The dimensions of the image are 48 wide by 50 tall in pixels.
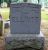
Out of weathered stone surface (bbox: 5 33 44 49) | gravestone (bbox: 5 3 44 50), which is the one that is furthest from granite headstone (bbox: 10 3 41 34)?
weathered stone surface (bbox: 5 33 44 49)

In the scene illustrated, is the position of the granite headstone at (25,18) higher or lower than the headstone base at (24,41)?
higher

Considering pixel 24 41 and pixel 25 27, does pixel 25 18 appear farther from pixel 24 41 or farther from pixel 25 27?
pixel 24 41

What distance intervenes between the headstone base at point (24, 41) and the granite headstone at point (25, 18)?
18 centimetres

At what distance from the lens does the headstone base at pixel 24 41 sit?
3.62 meters

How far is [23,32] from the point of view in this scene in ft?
12.4

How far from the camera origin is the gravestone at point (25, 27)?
3.63m

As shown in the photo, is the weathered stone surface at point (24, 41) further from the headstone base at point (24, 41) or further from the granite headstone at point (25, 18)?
the granite headstone at point (25, 18)

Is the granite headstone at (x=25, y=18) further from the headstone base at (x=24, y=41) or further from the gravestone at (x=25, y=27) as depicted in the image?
the headstone base at (x=24, y=41)

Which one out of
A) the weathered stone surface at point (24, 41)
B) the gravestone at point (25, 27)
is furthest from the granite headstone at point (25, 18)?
the weathered stone surface at point (24, 41)

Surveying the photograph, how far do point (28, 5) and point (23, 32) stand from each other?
1.68ft

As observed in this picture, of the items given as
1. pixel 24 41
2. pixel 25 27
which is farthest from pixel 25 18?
pixel 24 41

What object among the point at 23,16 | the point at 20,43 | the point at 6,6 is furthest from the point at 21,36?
the point at 6,6

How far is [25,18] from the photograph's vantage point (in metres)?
3.75

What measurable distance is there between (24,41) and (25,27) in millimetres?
297
